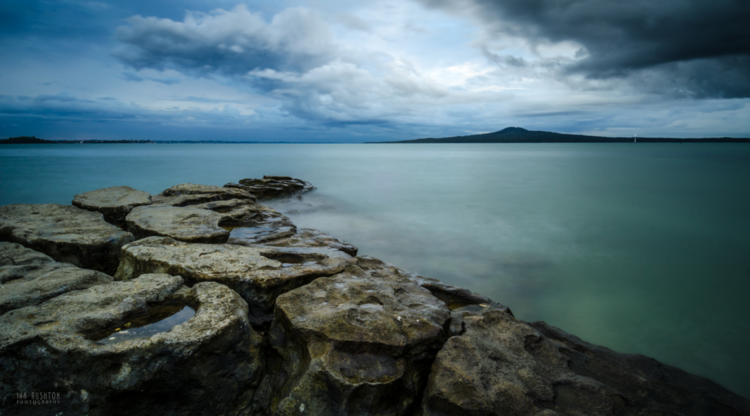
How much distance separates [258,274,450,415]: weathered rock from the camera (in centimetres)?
249

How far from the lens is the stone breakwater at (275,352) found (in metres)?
2.31

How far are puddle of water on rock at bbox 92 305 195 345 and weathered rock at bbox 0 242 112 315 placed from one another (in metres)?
0.93

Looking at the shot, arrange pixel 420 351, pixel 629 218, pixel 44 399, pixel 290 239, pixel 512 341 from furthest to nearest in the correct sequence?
pixel 629 218 < pixel 290 239 < pixel 512 341 < pixel 420 351 < pixel 44 399

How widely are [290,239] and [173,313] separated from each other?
9.64ft

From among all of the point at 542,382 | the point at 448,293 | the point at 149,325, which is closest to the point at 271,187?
the point at 448,293

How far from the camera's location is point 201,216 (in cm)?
602

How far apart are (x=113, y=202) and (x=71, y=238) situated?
318cm

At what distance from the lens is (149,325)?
2863 millimetres

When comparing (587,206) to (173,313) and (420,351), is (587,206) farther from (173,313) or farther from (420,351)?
(173,313)

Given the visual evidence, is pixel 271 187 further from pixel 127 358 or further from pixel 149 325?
pixel 127 358

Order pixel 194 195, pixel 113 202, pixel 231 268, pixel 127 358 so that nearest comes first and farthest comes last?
1. pixel 127 358
2. pixel 231 268
3. pixel 113 202
4. pixel 194 195

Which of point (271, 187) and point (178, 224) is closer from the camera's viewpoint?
point (178, 224)

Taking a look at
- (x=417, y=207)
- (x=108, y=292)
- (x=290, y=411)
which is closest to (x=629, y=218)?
(x=417, y=207)

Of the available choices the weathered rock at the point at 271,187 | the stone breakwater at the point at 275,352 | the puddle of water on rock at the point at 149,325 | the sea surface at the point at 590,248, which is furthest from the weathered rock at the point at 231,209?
the puddle of water on rock at the point at 149,325
